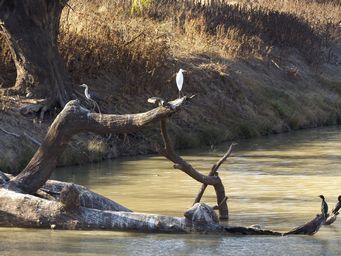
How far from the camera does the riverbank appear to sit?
807 inches

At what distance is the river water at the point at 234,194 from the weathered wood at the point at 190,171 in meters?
0.33

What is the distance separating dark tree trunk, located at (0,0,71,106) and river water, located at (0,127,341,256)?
212cm

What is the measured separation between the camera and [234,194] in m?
15.8

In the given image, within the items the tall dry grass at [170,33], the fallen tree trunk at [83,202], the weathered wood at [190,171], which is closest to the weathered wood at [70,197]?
the fallen tree trunk at [83,202]

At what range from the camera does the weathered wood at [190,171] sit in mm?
11891

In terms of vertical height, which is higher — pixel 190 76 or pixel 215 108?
pixel 190 76

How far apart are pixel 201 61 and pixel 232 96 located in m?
1.22

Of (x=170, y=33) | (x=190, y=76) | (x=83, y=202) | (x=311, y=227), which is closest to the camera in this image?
(x=311, y=227)

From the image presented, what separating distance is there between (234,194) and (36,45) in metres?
6.33

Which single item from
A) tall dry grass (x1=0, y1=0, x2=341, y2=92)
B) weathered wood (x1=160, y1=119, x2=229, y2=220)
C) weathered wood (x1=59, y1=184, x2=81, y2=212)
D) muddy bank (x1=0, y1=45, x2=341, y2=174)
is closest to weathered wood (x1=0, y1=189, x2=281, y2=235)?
weathered wood (x1=59, y1=184, x2=81, y2=212)

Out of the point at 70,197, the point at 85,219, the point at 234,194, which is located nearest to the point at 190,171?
the point at 85,219

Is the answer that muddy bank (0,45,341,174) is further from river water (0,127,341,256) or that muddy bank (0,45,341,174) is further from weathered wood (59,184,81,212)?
weathered wood (59,184,81,212)

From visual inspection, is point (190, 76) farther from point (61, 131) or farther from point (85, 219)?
point (85, 219)

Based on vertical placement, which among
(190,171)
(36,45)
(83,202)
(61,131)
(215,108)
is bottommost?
(83,202)
